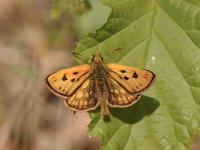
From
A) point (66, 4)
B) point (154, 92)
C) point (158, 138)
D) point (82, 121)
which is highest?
point (66, 4)

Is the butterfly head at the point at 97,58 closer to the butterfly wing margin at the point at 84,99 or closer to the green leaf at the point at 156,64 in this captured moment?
the green leaf at the point at 156,64

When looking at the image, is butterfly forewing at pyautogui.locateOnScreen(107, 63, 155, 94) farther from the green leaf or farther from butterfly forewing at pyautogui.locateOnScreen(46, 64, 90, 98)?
butterfly forewing at pyautogui.locateOnScreen(46, 64, 90, 98)

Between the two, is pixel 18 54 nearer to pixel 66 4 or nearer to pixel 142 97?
pixel 66 4

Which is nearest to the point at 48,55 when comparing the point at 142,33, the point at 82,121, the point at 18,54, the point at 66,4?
the point at 18,54

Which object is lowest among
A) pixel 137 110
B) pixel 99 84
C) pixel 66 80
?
pixel 137 110

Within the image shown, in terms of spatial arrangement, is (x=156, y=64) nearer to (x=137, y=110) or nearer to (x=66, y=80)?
(x=137, y=110)

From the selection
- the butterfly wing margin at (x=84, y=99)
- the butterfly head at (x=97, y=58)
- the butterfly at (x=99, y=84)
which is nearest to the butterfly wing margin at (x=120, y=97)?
the butterfly at (x=99, y=84)

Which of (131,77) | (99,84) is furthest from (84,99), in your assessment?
(131,77)
